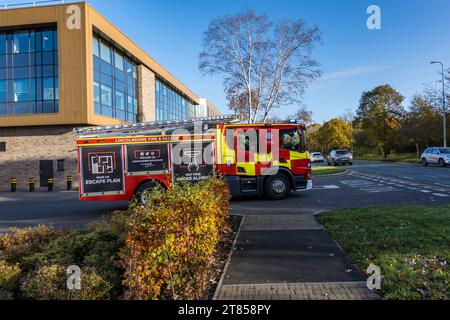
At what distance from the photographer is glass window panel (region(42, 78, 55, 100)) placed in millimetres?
24391

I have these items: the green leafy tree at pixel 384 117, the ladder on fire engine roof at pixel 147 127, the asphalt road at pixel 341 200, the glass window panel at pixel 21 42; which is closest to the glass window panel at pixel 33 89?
the glass window panel at pixel 21 42

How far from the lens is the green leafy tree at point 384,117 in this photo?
55.2 meters

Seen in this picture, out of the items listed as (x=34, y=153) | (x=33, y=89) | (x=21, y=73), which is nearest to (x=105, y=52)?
(x=33, y=89)

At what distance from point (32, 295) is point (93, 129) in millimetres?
8322

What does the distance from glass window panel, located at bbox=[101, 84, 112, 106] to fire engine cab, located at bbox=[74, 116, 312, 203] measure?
1586 cm

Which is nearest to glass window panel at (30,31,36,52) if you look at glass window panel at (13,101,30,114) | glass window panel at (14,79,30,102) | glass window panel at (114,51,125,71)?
glass window panel at (14,79,30,102)

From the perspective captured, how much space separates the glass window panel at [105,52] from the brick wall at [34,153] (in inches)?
240

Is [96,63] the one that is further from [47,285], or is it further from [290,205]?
[47,285]

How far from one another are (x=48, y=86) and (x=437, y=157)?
31066mm

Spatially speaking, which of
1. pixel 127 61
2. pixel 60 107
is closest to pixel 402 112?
pixel 127 61

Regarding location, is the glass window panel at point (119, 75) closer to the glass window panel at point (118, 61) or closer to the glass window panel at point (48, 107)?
the glass window panel at point (118, 61)

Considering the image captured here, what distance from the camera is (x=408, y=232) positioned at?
21.4 ft

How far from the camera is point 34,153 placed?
81.3 ft
